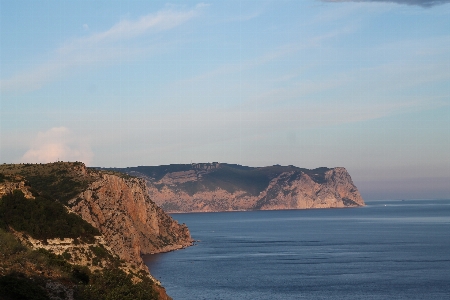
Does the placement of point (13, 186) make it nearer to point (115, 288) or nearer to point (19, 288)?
point (115, 288)

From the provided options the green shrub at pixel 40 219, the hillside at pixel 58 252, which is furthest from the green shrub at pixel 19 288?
the green shrub at pixel 40 219

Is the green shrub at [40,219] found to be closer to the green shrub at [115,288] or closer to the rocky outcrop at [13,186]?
the rocky outcrop at [13,186]

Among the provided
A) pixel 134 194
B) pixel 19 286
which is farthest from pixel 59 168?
pixel 19 286

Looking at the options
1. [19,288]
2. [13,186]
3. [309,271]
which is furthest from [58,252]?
[309,271]

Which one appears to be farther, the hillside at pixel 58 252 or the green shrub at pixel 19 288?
the hillside at pixel 58 252

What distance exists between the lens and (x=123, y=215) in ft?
467

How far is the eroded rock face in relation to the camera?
127m

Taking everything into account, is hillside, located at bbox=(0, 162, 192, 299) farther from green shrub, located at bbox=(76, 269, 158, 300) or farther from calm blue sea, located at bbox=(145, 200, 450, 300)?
calm blue sea, located at bbox=(145, 200, 450, 300)

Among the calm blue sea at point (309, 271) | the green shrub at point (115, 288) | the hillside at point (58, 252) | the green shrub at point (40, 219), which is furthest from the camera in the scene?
the calm blue sea at point (309, 271)

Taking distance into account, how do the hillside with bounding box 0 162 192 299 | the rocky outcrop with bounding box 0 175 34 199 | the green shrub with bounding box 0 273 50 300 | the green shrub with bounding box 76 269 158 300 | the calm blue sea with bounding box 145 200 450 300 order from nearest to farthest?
the green shrub with bounding box 0 273 50 300 → the hillside with bounding box 0 162 192 299 → the green shrub with bounding box 76 269 158 300 → the rocky outcrop with bounding box 0 175 34 199 → the calm blue sea with bounding box 145 200 450 300

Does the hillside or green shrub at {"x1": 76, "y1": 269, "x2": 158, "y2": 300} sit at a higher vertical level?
the hillside

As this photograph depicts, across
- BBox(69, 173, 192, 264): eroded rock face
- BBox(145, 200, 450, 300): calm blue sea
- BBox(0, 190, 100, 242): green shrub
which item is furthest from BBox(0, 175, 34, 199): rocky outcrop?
BBox(145, 200, 450, 300): calm blue sea

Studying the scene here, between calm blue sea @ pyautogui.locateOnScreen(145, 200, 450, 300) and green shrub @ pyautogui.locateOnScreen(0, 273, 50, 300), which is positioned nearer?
green shrub @ pyautogui.locateOnScreen(0, 273, 50, 300)

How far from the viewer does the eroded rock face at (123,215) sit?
127 metres
